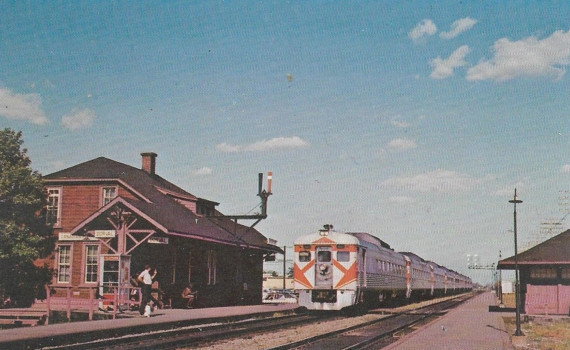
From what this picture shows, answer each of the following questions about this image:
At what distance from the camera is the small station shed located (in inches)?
1070

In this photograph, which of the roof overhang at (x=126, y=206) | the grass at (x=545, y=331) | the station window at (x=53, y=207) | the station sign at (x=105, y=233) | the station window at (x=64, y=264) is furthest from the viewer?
the station window at (x=53, y=207)

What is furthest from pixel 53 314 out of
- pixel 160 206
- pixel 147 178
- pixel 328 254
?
pixel 147 178

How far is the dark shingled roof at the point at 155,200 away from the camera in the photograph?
2567 centimetres

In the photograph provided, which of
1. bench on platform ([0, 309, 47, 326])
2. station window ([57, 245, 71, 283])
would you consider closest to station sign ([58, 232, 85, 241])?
station window ([57, 245, 71, 283])

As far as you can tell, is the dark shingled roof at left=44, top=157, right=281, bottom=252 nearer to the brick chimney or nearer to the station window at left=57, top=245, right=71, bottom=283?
the brick chimney

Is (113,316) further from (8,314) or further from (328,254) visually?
(328,254)

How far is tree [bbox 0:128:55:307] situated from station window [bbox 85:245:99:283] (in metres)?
1.78

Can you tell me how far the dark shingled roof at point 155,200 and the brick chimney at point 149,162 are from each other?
44 cm

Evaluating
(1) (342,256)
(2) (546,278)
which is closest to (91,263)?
(1) (342,256)

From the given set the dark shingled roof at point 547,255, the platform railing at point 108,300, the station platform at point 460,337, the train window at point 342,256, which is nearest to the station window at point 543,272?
the dark shingled roof at point 547,255

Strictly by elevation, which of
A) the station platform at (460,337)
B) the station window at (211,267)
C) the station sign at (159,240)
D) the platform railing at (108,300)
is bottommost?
the station platform at (460,337)

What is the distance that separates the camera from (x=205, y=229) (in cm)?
3059

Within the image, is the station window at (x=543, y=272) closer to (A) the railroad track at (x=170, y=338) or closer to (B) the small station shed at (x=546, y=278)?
(B) the small station shed at (x=546, y=278)

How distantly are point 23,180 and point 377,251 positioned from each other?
15275 millimetres
